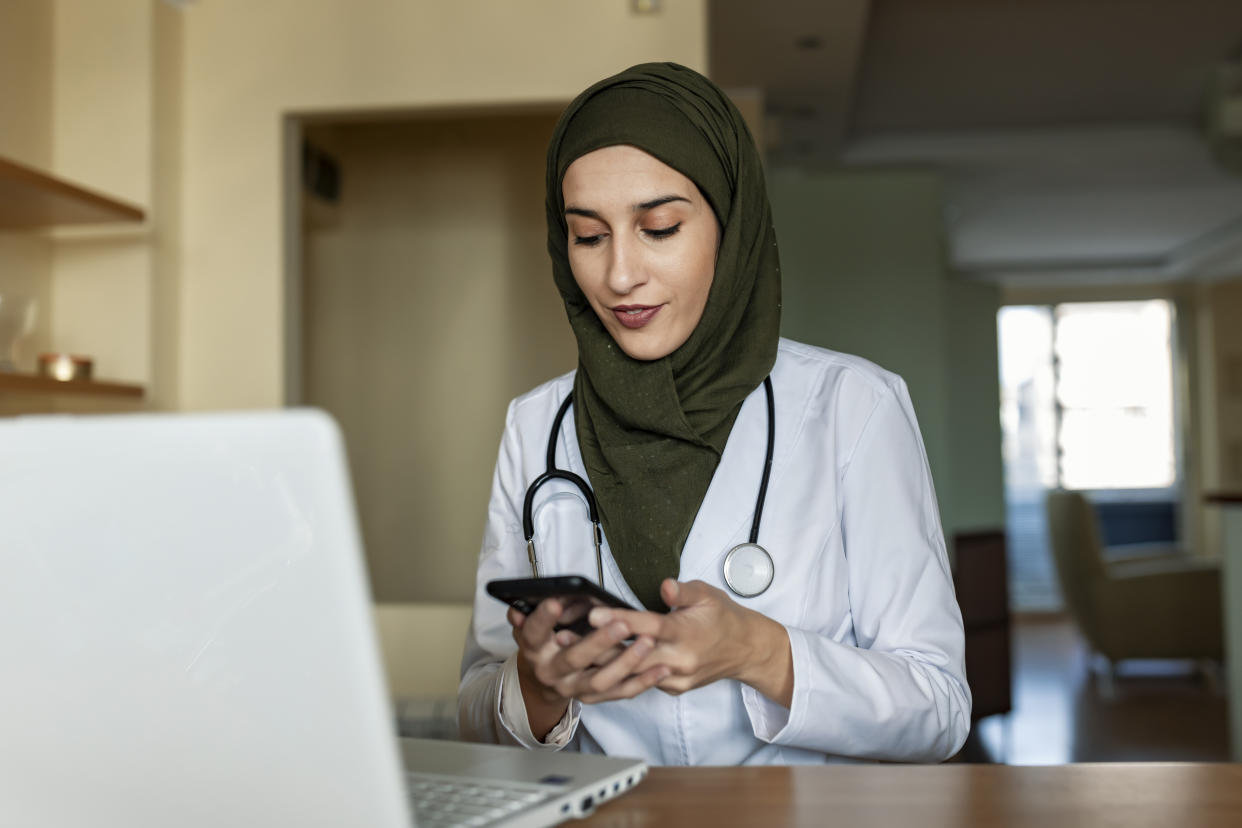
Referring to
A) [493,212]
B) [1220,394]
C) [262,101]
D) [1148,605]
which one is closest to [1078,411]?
[1220,394]

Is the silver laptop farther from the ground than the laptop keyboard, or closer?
farther from the ground

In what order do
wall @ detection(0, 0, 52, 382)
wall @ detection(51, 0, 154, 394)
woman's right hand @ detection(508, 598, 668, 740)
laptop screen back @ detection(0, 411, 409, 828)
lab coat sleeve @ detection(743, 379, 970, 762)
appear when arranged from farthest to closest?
wall @ detection(51, 0, 154, 394)
wall @ detection(0, 0, 52, 382)
lab coat sleeve @ detection(743, 379, 970, 762)
woman's right hand @ detection(508, 598, 668, 740)
laptop screen back @ detection(0, 411, 409, 828)

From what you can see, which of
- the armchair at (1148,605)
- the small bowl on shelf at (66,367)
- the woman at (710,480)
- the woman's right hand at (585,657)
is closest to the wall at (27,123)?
the small bowl on shelf at (66,367)

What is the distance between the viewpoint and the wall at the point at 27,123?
9.21 ft

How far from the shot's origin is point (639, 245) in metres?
1.20

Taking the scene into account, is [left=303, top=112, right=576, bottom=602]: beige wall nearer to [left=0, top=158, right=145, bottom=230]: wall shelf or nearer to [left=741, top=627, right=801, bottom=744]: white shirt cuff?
[left=0, top=158, right=145, bottom=230]: wall shelf

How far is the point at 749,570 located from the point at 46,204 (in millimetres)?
2118

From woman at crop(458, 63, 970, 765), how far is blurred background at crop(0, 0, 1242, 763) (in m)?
1.46

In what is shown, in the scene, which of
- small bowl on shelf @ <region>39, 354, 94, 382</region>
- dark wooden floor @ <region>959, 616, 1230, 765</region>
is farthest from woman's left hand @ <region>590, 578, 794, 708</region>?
dark wooden floor @ <region>959, 616, 1230, 765</region>

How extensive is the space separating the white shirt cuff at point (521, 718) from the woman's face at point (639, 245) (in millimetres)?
373

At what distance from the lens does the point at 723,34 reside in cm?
459

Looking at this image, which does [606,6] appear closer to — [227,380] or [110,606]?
[227,380]

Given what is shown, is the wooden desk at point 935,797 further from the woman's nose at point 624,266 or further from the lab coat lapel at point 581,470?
the woman's nose at point 624,266

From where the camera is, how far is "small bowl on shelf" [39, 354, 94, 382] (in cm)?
261
